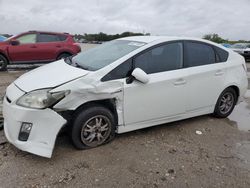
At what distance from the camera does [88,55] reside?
4199 mm

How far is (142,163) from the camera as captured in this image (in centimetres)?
314

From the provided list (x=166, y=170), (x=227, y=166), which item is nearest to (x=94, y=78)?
(x=166, y=170)

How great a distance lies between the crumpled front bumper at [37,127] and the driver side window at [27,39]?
25.9 feet

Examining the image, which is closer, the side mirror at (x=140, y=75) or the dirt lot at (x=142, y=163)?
the dirt lot at (x=142, y=163)

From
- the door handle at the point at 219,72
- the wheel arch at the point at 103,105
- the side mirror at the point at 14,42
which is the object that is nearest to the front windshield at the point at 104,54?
the wheel arch at the point at 103,105

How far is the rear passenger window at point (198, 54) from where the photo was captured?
412 centimetres

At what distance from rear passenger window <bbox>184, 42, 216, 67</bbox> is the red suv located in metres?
7.40

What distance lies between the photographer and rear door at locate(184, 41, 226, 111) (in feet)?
13.4

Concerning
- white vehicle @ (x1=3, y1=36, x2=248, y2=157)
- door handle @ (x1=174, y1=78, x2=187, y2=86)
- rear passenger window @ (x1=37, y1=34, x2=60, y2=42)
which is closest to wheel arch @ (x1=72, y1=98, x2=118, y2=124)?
white vehicle @ (x1=3, y1=36, x2=248, y2=157)

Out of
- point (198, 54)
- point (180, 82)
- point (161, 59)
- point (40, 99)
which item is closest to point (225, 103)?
point (198, 54)

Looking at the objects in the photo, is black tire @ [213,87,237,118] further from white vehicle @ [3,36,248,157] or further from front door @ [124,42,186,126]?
front door @ [124,42,186,126]

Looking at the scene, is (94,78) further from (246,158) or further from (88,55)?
(246,158)

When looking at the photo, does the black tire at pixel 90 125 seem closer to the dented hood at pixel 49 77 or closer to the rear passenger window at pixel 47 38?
the dented hood at pixel 49 77

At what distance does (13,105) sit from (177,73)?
7.86ft
